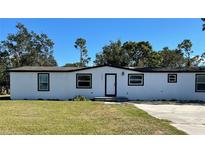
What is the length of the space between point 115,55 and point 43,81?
71.4ft

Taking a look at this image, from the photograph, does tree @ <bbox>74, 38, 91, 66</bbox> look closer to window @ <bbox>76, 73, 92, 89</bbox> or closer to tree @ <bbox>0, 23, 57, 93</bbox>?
tree @ <bbox>0, 23, 57, 93</bbox>

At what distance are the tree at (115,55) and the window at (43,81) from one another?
20.8m

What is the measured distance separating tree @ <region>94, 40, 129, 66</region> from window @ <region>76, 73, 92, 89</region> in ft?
66.1

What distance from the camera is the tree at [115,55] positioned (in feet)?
137

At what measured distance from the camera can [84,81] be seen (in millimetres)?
21438

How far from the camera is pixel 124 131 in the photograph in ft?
27.7

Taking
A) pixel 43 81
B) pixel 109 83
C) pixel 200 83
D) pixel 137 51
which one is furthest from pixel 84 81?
pixel 137 51

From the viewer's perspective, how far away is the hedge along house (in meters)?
21.2

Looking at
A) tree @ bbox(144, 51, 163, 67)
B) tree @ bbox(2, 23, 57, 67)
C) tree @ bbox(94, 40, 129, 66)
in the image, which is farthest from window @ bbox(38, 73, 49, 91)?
tree @ bbox(144, 51, 163, 67)

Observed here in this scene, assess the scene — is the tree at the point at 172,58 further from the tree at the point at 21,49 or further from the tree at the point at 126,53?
the tree at the point at 21,49

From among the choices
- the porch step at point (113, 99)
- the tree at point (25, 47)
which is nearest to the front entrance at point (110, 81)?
the porch step at point (113, 99)

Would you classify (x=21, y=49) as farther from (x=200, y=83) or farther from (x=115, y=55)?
(x=200, y=83)

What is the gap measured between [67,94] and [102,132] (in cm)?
1349
